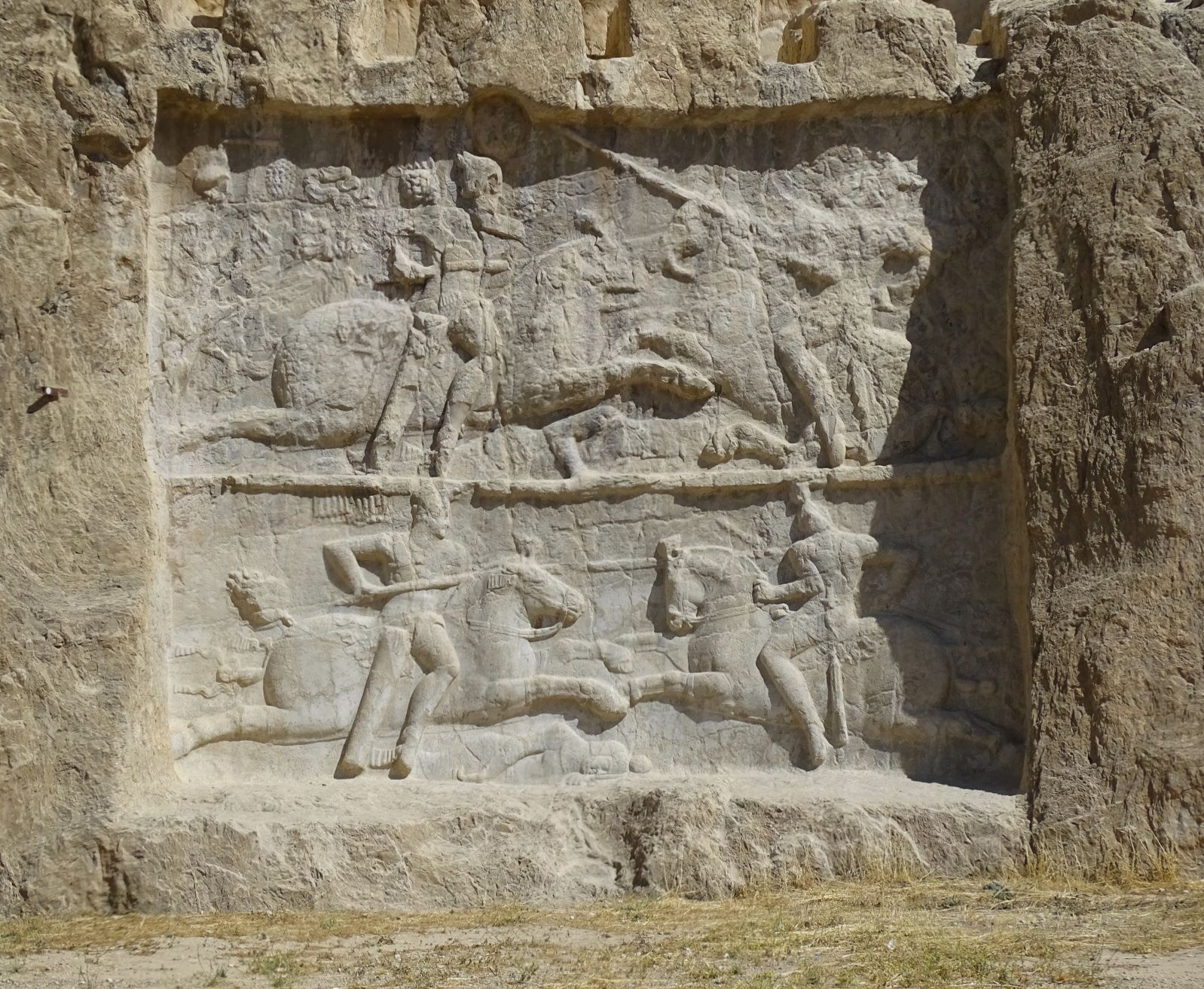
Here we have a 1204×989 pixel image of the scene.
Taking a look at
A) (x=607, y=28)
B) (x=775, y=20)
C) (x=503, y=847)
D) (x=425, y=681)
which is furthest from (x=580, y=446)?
(x=775, y=20)

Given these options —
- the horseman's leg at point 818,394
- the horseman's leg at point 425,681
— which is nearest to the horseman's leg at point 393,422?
the horseman's leg at point 425,681

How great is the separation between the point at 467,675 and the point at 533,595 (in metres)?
0.45

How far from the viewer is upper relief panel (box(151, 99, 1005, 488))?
723 cm

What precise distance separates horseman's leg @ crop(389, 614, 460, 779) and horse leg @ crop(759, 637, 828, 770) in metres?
1.35

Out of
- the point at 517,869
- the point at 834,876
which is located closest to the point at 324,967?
the point at 517,869

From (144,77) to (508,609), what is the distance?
2772mm

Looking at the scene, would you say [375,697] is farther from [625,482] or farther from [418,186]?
[418,186]

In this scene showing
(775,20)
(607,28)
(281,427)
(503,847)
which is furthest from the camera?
(775,20)

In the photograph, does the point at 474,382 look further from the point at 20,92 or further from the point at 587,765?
the point at 20,92

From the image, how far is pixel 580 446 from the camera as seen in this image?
23.9 feet

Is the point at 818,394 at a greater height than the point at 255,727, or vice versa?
the point at 818,394

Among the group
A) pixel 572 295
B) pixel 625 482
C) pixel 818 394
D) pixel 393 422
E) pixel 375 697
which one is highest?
pixel 572 295

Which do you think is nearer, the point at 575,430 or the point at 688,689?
the point at 688,689

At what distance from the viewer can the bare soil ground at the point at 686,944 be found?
5336 millimetres
